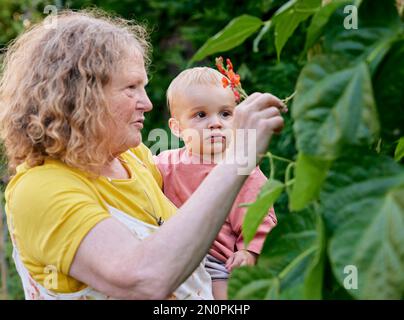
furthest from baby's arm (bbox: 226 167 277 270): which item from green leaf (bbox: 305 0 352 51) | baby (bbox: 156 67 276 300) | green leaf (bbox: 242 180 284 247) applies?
green leaf (bbox: 305 0 352 51)

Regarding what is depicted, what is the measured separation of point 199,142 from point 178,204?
20 centimetres

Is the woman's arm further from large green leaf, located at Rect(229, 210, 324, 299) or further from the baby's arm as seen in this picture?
the baby's arm

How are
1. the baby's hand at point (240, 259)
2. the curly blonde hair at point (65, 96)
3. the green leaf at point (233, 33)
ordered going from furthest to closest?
the baby's hand at point (240, 259), the curly blonde hair at point (65, 96), the green leaf at point (233, 33)

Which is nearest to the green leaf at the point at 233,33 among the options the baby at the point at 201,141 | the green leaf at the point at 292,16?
the green leaf at the point at 292,16

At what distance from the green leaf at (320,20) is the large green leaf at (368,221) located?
0.61 ft

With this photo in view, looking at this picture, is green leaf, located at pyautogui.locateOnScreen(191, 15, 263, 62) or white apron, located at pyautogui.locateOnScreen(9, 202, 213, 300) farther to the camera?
white apron, located at pyautogui.locateOnScreen(9, 202, 213, 300)

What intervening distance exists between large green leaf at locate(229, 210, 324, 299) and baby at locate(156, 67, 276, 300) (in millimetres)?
948

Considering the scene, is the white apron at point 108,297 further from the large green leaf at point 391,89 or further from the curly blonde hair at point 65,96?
the large green leaf at point 391,89

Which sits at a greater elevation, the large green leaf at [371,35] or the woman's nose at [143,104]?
the large green leaf at [371,35]

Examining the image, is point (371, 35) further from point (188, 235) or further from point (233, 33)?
point (188, 235)

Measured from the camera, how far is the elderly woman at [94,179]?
1.15 m

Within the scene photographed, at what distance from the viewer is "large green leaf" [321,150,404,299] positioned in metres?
0.68

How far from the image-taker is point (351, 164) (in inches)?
29.2
